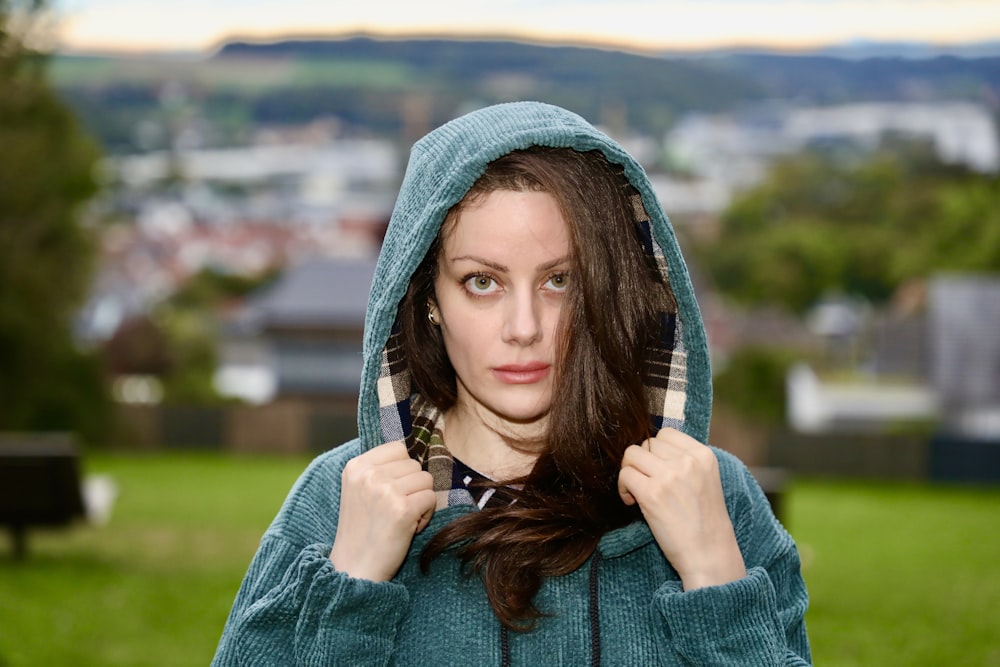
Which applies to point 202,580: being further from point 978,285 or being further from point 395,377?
point 978,285

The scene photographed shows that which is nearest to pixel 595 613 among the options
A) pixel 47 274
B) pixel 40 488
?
pixel 40 488

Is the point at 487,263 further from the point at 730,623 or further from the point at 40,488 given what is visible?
the point at 40,488

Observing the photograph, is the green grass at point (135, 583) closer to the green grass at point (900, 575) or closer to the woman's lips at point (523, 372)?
the green grass at point (900, 575)

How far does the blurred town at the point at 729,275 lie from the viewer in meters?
22.2

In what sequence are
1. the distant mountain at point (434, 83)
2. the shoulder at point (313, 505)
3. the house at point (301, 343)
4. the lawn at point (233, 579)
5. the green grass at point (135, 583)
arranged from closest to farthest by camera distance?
the shoulder at point (313, 505) < the green grass at point (135, 583) < the lawn at point (233, 579) < the distant mountain at point (434, 83) < the house at point (301, 343)

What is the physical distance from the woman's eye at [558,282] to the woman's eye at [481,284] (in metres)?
0.07

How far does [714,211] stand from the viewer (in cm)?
2981

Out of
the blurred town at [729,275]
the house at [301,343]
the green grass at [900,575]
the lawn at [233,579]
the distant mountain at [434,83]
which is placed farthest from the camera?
the house at [301,343]

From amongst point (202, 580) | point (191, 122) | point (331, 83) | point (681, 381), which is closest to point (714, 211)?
point (331, 83)

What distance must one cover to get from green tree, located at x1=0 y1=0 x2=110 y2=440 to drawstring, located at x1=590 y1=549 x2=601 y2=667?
14.8m

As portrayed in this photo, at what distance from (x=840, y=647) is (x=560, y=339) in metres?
6.24

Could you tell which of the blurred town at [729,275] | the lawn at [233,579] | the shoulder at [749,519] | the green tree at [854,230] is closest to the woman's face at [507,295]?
the shoulder at [749,519]

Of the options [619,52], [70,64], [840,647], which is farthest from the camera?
[70,64]

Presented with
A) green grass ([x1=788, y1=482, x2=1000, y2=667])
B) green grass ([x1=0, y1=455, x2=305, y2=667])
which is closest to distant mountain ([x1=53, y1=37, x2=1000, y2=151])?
green grass ([x1=788, y1=482, x2=1000, y2=667])
